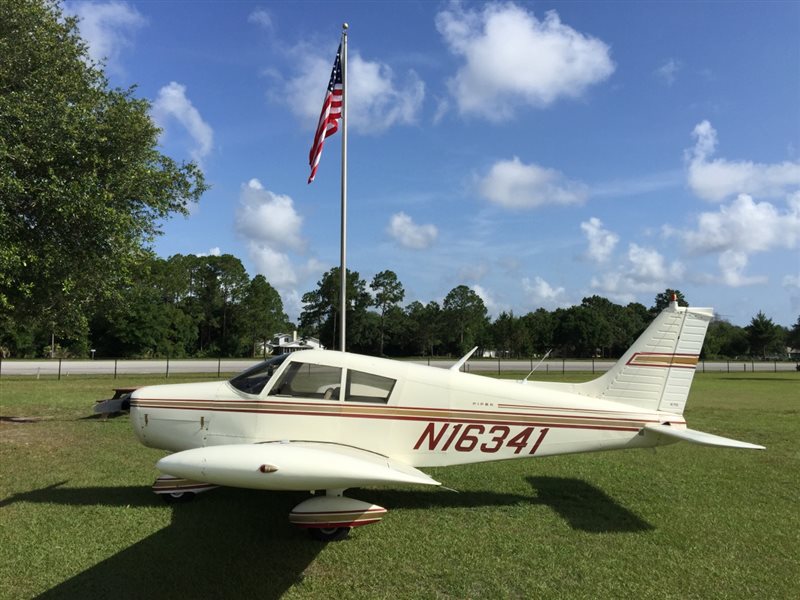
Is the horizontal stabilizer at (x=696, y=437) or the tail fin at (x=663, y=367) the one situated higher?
the tail fin at (x=663, y=367)

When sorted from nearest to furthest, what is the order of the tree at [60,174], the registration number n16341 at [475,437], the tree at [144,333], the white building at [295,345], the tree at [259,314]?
the registration number n16341 at [475,437], the tree at [60,174], the white building at [295,345], the tree at [144,333], the tree at [259,314]

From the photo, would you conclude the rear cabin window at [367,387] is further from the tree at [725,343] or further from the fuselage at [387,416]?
the tree at [725,343]

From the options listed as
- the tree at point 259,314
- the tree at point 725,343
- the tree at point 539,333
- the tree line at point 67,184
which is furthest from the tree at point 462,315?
the tree line at point 67,184

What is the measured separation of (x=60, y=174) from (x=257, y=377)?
5451 millimetres

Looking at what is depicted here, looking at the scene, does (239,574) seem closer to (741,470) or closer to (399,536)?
→ (399,536)

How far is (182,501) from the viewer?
19.3 feet

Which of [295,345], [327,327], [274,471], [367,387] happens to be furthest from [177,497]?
[327,327]

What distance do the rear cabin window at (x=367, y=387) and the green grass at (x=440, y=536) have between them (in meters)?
1.35

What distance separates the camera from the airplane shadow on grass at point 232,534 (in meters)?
3.97

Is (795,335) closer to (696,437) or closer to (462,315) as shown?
(462,315)

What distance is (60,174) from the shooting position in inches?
326

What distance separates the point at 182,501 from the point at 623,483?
5.84 m

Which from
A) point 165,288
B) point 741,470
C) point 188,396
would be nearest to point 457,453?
point 188,396

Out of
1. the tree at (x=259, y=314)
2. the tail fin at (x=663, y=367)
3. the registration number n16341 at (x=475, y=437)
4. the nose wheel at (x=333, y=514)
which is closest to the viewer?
the nose wheel at (x=333, y=514)
